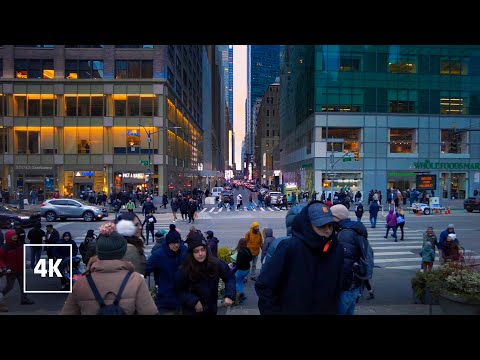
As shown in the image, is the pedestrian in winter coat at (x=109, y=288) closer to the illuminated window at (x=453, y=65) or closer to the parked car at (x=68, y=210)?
the parked car at (x=68, y=210)

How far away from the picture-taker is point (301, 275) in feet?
10.8

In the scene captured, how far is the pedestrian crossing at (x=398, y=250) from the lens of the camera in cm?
1292

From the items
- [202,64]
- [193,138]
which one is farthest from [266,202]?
[202,64]

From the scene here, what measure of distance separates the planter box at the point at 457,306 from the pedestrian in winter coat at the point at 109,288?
17.5 feet

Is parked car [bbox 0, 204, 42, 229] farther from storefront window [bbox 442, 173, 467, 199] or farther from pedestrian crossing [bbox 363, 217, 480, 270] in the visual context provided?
storefront window [bbox 442, 173, 467, 199]

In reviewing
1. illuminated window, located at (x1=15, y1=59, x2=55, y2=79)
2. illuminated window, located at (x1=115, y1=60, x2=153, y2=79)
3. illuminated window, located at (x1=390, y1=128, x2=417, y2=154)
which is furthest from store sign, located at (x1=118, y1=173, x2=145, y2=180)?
illuminated window, located at (x1=390, y1=128, x2=417, y2=154)

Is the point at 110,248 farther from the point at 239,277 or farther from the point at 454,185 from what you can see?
the point at 454,185

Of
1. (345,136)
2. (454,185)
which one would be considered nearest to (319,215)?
(345,136)

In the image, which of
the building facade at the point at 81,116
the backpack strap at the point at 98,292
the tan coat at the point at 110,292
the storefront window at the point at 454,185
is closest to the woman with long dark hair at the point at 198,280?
the tan coat at the point at 110,292

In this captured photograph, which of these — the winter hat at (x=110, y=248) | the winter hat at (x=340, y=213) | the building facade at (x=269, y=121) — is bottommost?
the winter hat at (x=110, y=248)
